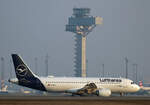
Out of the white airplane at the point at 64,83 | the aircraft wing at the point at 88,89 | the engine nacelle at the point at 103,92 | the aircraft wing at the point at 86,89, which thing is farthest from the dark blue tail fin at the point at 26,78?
the engine nacelle at the point at 103,92

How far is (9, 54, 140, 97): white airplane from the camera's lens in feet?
355

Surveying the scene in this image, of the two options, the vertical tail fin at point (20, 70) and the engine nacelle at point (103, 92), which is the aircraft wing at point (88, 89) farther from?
the vertical tail fin at point (20, 70)

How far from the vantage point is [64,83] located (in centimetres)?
10931

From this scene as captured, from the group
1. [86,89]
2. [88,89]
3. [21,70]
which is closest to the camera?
[21,70]

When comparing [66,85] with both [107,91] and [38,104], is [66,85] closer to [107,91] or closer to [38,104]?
[107,91]

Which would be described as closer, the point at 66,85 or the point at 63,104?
the point at 63,104

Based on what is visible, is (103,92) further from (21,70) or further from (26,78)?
(21,70)

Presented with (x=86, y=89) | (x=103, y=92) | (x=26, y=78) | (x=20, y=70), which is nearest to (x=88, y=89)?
(x=86, y=89)

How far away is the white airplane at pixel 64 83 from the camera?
108250 millimetres

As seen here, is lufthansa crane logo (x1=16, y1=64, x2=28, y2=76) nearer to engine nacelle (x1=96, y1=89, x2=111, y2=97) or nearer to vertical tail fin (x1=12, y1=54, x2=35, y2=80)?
vertical tail fin (x1=12, y1=54, x2=35, y2=80)

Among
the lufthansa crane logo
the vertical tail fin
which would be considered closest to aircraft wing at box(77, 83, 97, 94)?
the vertical tail fin

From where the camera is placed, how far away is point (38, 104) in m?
76.4

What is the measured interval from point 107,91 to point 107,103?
28.8 meters

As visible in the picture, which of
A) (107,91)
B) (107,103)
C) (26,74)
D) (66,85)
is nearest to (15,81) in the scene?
(26,74)
